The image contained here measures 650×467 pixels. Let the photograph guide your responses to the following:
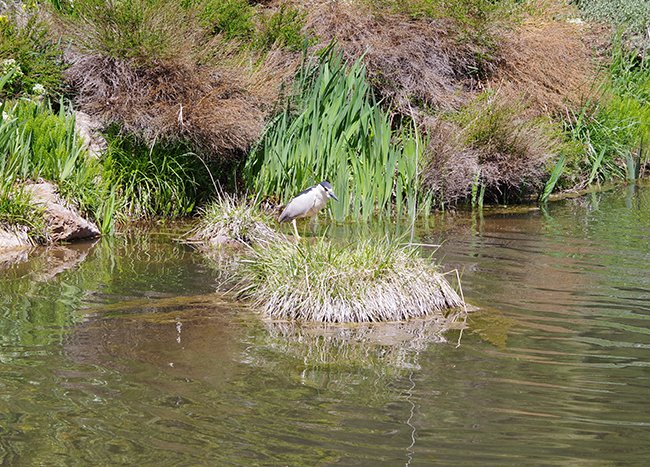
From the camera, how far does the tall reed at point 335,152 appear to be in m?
13.1

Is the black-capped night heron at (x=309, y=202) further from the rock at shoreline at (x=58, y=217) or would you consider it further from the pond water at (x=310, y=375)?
the rock at shoreline at (x=58, y=217)

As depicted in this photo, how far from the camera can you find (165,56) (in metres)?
12.5

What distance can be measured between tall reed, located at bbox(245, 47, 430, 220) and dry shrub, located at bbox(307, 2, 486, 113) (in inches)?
61.8

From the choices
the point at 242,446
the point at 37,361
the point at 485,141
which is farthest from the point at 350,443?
the point at 485,141

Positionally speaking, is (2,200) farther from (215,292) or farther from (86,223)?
(215,292)

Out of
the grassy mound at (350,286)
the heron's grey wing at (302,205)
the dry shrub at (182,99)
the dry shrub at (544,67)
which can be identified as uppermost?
the dry shrub at (544,67)

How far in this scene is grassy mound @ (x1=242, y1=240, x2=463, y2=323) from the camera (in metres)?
7.91

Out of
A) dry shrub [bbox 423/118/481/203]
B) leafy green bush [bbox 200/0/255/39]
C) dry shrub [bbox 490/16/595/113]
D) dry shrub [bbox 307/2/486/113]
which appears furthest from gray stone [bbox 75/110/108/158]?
dry shrub [bbox 490/16/595/113]

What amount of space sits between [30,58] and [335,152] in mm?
4180

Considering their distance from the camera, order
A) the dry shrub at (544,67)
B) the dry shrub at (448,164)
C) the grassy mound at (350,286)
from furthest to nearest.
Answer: the dry shrub at (544,67) < the dry shrub at (448,164) < the grassy mound at (350,286)

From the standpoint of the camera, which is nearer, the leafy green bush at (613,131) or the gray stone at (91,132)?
the gray stone at (91,132)

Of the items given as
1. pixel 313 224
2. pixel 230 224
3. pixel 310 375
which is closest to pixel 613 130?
pixel 313 224

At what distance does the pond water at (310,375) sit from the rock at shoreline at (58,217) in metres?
1.21

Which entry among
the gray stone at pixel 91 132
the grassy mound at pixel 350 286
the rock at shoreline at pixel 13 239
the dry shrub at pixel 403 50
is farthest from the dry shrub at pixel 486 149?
the grassy mound at pixel 350 286
